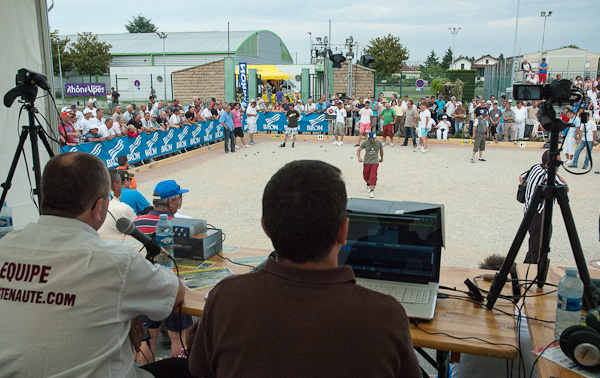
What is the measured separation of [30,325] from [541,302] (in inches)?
98.9

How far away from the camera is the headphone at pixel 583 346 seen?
196 cm

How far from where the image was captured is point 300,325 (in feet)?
4.44

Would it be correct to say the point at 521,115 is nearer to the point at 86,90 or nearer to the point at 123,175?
the point at 123,175

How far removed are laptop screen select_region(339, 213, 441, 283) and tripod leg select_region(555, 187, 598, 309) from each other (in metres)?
0.64

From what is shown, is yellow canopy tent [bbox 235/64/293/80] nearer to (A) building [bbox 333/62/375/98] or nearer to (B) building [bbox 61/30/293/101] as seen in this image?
(A) building [bbox 333/62/375/98]

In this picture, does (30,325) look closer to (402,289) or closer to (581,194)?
(402,289)

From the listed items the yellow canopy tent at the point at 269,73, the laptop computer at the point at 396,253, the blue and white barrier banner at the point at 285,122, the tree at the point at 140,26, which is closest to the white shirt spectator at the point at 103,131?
the blue and white barrier banner at the point at 285,122

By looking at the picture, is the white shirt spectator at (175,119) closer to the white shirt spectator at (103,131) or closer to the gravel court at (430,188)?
the gravel court at (430,188)

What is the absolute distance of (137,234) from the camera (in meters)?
2.67

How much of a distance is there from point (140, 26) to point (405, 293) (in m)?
83.1

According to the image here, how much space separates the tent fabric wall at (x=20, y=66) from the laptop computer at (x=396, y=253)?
3596mm

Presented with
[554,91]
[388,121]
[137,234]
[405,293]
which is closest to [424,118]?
[388,121]

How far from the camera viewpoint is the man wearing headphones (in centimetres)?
185

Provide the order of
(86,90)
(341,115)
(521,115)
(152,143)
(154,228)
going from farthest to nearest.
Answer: (86,90)
(341,115)
(521,115)
(152,143)
(154,228)
